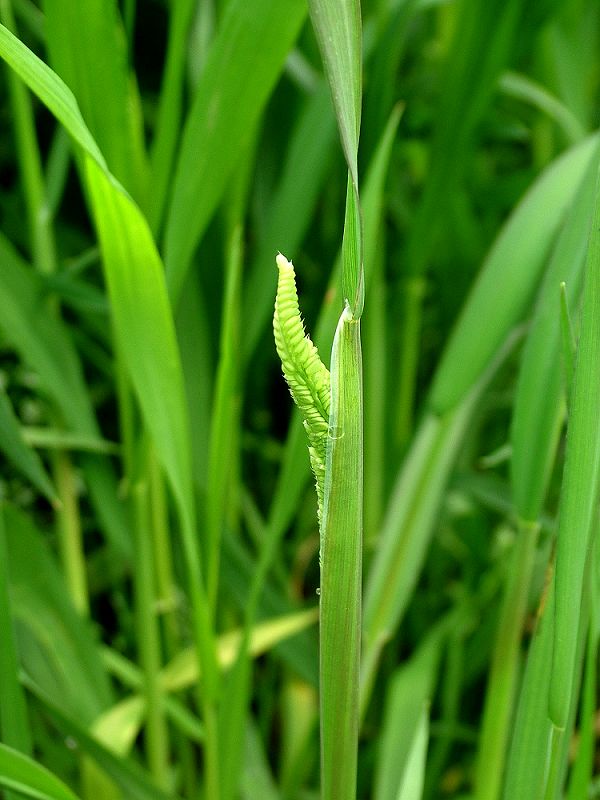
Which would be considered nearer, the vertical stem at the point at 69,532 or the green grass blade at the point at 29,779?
the green grass blade at the point at 29,779

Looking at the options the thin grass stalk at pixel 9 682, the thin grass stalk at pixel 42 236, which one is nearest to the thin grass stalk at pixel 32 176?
the thin grass stalk at pixel 42 236

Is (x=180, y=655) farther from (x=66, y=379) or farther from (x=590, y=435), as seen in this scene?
(x=590, y=435)

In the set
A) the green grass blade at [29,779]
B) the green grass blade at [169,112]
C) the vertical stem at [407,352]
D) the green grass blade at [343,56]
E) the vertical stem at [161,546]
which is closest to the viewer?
the green grass blade at [343,56]

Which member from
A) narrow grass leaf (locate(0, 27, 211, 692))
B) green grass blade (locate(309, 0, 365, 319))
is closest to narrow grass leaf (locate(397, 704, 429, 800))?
narrow grass leaf (locate(0, 27, 211, 692))

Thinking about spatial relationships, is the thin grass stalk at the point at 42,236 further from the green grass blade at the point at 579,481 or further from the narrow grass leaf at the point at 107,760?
the green grass blade at the point at 579,481

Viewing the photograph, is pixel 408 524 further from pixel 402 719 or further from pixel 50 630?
pixel 50 630

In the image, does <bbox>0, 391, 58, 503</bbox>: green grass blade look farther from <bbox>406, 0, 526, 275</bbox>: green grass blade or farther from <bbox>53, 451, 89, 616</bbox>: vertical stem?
<bbox>406, 0, 526, 275</bbox>: green grass blade
